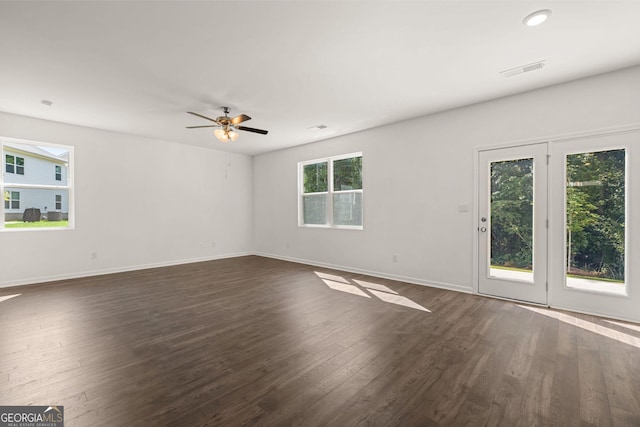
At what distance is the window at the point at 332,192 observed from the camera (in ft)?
19.1

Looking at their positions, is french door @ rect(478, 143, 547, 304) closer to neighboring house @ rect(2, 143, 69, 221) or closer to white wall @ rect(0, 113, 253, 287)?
white wall @ rect(0, 113, 253, 287)

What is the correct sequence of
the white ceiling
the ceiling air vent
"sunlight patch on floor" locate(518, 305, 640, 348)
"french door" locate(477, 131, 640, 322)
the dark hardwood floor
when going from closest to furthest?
the dark hardwood floor → the white ceiling → "sunlight patch on floor" locate(518, 305, 640, 348) → the ceiling air vent → "french door" locate(477, 131, 640, 322)

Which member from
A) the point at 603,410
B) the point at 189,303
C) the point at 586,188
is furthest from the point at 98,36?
the point at 586,188

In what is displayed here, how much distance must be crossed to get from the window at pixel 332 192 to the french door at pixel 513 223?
2.29m

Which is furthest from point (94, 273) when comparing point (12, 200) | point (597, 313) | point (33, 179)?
point (597, 313)

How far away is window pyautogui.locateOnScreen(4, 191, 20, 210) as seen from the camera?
4.64 m

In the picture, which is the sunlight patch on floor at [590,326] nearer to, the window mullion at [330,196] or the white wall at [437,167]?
the white wall at [437,167]

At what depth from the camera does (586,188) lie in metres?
3.40

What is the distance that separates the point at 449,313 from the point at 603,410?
1.64 metres

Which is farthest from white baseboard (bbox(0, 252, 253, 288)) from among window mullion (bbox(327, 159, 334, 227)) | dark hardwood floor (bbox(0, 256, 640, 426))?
window mullion (bbox(327, 159, 334, 227))

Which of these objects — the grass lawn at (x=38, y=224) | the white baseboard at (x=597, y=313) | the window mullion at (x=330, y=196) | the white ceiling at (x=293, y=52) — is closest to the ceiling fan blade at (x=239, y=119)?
the white ceiling at (x=293, y=52)

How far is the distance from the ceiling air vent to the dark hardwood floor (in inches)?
111

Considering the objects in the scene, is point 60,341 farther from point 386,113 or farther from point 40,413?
point 386,113

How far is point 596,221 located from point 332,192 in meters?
4.22
